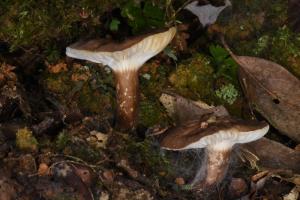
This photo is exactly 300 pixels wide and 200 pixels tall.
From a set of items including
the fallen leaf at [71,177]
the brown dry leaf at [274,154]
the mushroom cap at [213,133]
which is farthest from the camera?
the brown dry leaf at [274,154]

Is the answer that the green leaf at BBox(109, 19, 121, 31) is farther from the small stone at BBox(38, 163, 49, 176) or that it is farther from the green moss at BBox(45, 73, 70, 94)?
the small stone at BBox(38, 163, 49, 176)

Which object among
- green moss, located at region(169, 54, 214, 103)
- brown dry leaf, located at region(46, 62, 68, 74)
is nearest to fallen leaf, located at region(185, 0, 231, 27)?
green moss, located at region(169, 54, 214, 103)

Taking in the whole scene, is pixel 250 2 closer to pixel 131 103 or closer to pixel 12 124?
pixel 131 103

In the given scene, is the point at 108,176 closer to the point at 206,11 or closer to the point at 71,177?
the point at 71,177

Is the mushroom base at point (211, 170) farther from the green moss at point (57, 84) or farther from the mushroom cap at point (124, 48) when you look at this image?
the green moss at point (57, 84)

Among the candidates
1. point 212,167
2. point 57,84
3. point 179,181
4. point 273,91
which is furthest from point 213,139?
point 57,84

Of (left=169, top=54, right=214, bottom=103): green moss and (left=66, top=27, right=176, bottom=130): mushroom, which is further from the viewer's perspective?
(left=169, top=54, right=214, bottom=103): green moss

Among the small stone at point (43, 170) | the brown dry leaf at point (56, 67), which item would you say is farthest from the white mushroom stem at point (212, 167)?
the brown dry leaf at point (56, 67)

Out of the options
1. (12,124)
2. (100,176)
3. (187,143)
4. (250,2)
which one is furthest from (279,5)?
(12,124)
